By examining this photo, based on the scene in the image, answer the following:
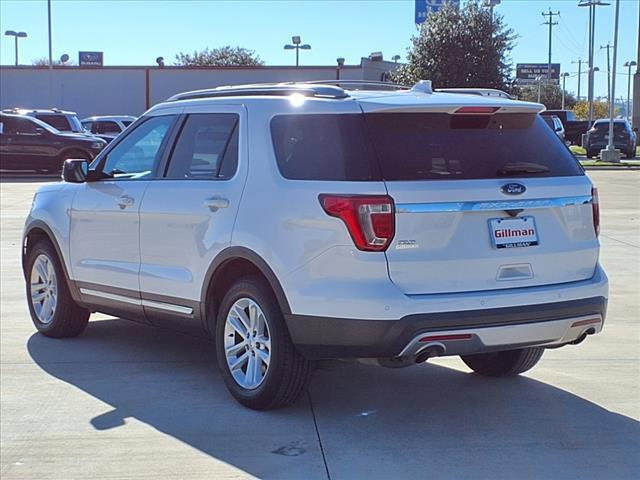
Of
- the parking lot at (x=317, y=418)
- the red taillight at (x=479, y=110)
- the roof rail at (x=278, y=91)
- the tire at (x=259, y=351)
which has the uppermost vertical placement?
the roof rail at (x=278, y=91)

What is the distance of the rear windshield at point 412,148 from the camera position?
4980 millimetres

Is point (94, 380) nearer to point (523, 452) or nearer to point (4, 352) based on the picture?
point (4, 352)

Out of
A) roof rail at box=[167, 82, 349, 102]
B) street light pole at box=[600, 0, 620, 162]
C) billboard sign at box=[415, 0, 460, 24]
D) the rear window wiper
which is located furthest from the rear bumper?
billboard sign at box=[415, 0, 460, 24]

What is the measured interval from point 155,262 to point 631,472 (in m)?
3.19

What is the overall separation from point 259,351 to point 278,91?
1564 millimetres

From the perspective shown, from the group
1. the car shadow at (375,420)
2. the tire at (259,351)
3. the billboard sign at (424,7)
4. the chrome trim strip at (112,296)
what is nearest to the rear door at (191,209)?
the chrome trim strip at (112,296)

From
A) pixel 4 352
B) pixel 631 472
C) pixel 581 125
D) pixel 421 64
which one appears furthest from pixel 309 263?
pixel 581 125

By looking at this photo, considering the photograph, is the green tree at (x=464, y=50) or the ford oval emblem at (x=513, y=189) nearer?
the ford oval emblem at (x=513, y=189)

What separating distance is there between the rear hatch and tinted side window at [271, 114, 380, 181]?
86mm

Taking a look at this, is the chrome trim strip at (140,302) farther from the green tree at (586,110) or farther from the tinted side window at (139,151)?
Answer: the green tree at (586,110)

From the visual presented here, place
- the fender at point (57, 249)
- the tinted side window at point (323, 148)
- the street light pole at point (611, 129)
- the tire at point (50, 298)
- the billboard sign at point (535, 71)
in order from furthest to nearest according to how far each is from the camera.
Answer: the billboard sign at point (535, 71), the street light pole at point (611, 129), the tire at point (50, 298), the fender at point (57, 249), the tinted side window at point (323, 148)

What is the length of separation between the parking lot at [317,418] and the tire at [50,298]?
0.13 meters

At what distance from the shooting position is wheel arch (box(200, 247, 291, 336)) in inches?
204

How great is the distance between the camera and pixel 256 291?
5348mm
